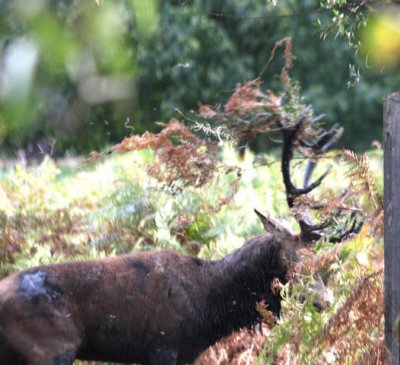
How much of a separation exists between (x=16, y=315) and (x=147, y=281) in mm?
961

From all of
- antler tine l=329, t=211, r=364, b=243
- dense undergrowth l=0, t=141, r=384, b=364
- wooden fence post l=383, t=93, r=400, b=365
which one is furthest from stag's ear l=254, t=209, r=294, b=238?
wooden fence post l=383, t=93, r=400, b=365

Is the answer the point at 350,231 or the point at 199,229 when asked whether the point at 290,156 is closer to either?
the point at 350,231

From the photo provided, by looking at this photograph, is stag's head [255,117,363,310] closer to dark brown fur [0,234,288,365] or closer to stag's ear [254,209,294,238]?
stag's ear [254,209,294,238]

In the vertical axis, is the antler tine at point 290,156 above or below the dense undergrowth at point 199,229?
above

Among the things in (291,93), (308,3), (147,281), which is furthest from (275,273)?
(308,3)

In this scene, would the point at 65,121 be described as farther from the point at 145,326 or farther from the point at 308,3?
the point at 308,3

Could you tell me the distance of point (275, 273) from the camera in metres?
6.14

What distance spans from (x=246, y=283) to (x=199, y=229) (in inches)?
78.7

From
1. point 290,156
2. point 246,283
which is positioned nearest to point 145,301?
point 246,283

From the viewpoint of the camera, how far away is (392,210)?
395 cm

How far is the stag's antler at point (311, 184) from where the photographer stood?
220 inches

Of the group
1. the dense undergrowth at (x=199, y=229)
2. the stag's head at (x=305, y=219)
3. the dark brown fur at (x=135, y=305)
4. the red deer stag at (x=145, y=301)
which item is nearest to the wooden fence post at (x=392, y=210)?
the dense undergrowth at (x=199, y=229)

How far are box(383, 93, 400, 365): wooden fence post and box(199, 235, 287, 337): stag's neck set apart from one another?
2.08 metres

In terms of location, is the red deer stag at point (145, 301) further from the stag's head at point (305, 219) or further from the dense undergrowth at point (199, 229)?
the dense undergrowth at point (199, 229)
